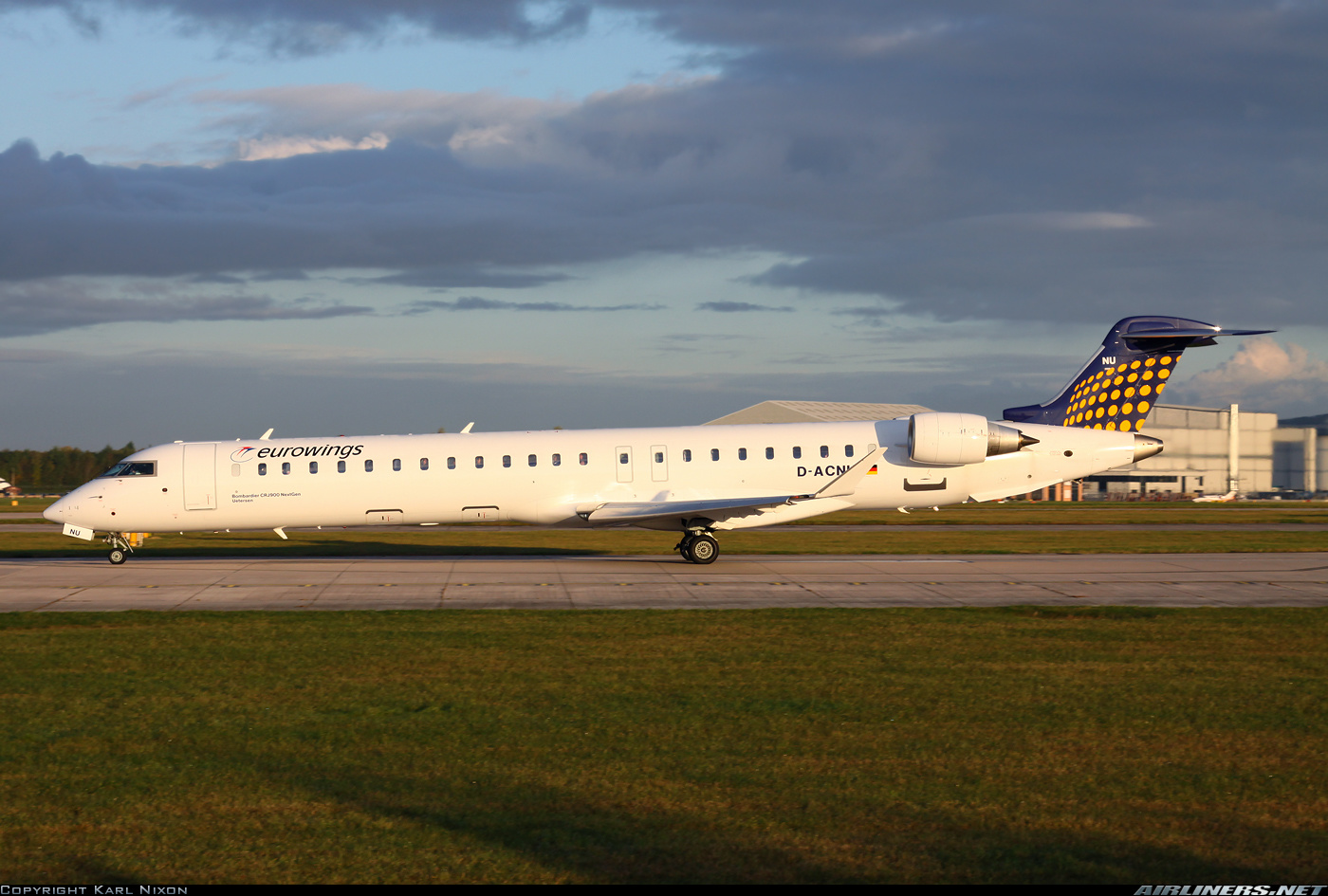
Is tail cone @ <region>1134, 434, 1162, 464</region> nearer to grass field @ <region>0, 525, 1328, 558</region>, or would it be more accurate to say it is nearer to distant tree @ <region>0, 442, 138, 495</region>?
grass field @ <region>0, 525, 1328, 558</region>

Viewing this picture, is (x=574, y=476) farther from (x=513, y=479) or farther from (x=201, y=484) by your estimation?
(x=201, y=484)


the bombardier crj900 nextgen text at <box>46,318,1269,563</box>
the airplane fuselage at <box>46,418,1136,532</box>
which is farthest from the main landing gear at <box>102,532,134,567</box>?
the airplane fuselage at <box>46,418,1136,532</box>

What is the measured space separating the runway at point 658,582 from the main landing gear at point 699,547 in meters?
0.65

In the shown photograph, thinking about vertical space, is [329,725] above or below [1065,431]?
below

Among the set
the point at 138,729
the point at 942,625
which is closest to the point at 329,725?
the point at 138,729

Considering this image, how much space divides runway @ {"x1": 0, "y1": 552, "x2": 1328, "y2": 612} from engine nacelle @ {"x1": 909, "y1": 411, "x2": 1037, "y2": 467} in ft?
8.44

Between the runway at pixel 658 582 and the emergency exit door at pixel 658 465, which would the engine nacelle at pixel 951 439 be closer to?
the runway at pixel 658 582

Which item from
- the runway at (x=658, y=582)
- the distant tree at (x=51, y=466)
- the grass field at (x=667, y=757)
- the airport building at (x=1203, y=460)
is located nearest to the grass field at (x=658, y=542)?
the runway at (x=658, y=582)

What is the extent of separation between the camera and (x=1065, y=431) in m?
27.1

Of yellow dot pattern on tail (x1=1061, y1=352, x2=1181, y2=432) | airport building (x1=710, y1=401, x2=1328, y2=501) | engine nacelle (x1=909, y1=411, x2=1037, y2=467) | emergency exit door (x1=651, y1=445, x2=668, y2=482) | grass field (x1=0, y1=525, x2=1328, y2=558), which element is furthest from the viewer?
airport building (x1=710, y1=401, x2=1328, y2=501)

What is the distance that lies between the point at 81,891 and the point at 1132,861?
597 centimetres

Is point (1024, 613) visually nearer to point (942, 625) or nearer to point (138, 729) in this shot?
point (942, 625)

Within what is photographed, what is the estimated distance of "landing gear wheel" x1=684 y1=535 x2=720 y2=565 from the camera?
25688 millimetres

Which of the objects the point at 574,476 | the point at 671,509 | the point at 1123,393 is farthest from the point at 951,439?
the point at 574,476
